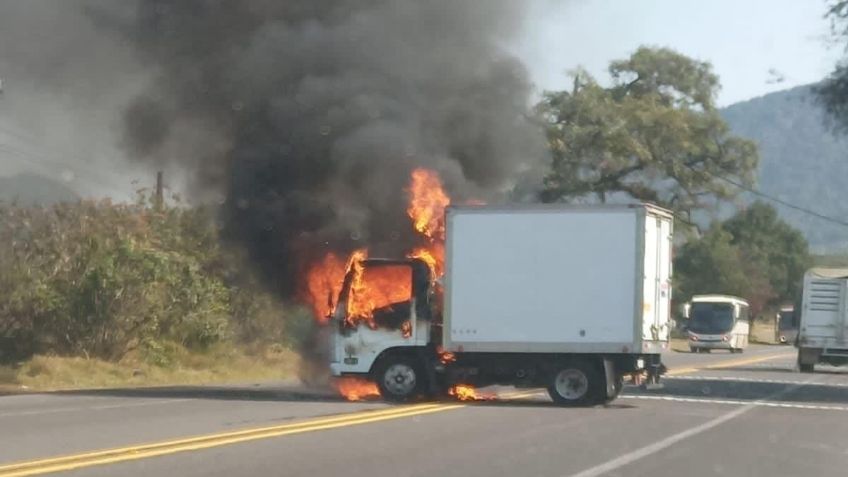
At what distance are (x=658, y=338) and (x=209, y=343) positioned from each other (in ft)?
48.3

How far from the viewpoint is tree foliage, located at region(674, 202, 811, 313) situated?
83.6m

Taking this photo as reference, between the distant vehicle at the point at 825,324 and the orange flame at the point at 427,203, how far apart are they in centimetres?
1829

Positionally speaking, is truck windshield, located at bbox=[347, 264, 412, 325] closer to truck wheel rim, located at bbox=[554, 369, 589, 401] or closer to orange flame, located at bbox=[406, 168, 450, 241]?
orange flame, located at bbox=[406, 168, 450, 241]

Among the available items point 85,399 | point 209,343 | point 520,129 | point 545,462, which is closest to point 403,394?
point 85,399

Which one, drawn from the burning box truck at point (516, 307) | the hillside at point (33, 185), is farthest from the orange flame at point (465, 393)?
the hillside at point (33, 185)

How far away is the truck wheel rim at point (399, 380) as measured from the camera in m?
19.0

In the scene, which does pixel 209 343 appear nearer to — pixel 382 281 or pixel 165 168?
pixel 165 168

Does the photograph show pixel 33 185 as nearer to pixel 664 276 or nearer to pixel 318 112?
pixel 318 112

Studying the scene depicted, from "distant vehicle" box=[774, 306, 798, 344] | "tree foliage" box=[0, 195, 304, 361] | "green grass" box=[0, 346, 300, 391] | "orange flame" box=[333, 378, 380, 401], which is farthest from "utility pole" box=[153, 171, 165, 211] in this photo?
"distant vehicle" box=[774, 306, 798, 344]

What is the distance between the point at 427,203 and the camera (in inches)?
849

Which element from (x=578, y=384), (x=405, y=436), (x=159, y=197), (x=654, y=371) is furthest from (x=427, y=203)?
(x=159, y=197)

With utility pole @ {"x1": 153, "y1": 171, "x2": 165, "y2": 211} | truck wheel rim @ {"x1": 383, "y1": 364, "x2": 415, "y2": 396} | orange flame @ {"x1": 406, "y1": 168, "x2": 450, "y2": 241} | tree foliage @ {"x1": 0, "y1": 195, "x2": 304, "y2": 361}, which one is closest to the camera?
truck wheel rim @ {"x1": 383, "y1": 364, "x2": 415, "y2": 396}

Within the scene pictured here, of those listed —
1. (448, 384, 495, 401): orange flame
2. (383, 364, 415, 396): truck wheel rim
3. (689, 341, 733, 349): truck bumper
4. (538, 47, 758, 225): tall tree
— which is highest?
(538, 47, 758, 225): tall tree

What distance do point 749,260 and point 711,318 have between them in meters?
35.0
